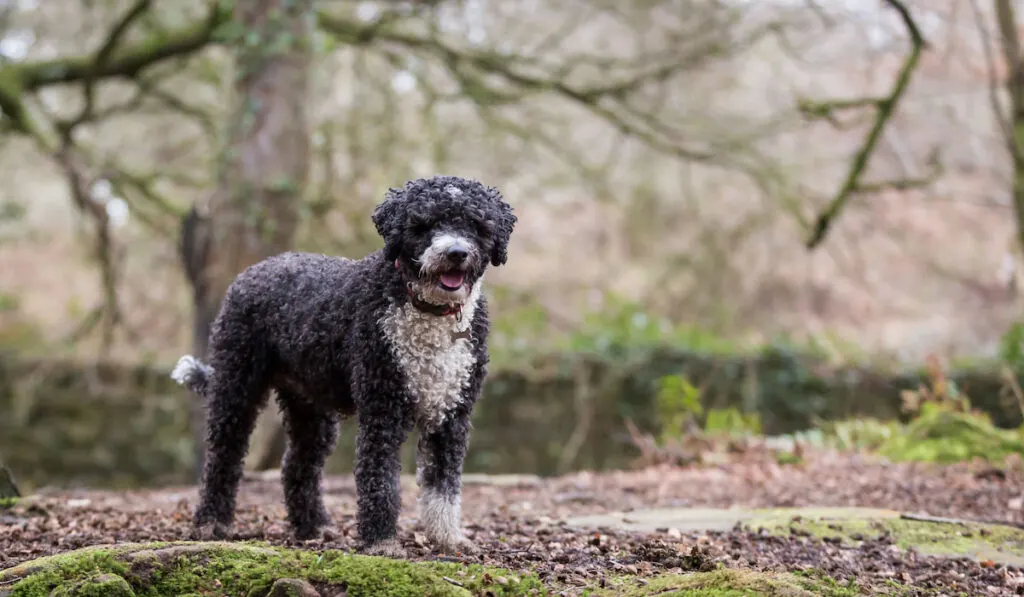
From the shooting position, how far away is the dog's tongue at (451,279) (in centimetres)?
387

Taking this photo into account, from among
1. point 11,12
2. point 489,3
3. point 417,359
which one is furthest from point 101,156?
point 417,359

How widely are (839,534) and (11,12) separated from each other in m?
10.9

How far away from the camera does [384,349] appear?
4.10 m

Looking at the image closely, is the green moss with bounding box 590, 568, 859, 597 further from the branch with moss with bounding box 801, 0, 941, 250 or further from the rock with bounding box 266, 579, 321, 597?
the branch with moss with bounding box 801, 0, 941, 250

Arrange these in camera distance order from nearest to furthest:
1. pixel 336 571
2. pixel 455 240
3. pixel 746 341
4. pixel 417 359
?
1. pixel 336 571
2. pixel 455 240
3. pixel 417 359
4. pixel 746 341

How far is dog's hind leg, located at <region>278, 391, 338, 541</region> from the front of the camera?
16.4ft

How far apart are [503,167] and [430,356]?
29.0 feet

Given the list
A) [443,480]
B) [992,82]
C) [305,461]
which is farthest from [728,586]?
[992,82]

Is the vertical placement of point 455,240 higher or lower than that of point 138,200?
lower

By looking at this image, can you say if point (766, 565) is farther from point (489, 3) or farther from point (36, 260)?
point (36, 260)

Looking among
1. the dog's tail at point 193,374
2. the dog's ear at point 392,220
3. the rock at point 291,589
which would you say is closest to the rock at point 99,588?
the rock at point 291,589

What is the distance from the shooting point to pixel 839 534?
5047 millimetres

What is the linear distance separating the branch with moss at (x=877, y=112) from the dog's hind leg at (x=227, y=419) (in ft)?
19.3

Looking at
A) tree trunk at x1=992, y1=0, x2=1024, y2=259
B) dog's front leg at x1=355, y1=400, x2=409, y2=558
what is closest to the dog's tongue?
dog's front leg at x1=355, y1=400, x2=409, y2=558
